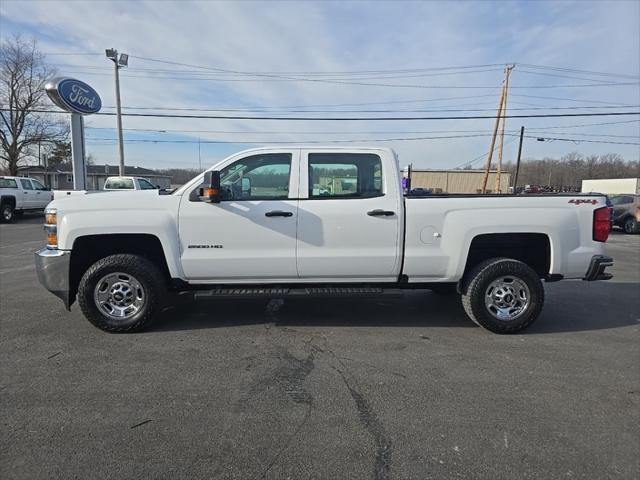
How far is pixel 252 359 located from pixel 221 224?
57.9 inches

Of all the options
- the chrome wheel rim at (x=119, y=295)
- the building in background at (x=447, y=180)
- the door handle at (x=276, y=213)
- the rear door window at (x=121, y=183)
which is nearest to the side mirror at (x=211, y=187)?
the door handle at (x=276, y=213)

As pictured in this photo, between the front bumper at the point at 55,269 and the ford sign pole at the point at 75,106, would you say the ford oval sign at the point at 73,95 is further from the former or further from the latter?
the front bumper at the point at 55,269

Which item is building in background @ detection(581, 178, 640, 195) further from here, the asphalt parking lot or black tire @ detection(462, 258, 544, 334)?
the asphalt parking lot

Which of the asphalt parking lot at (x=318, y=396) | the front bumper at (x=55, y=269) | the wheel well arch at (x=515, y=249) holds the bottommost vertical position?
the asphalt parking lot at (x=318, y=396)

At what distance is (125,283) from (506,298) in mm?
4297

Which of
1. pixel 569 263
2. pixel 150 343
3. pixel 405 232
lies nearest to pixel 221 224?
pixel 150 343

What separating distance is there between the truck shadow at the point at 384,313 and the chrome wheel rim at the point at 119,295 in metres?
0.40

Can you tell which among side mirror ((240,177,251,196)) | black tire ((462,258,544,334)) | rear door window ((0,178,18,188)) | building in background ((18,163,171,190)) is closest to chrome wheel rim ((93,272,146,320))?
side mirror ((240,177,251,196))

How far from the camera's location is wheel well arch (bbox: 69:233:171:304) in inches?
176

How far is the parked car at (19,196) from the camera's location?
18.3 metres

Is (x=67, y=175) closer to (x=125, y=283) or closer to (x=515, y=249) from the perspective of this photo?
(x=125, y=283)

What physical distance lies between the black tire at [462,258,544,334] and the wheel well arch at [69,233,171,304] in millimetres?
3487

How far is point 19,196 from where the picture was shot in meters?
19.0

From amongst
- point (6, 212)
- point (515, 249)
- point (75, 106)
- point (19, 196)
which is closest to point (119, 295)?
point (515, 249)
